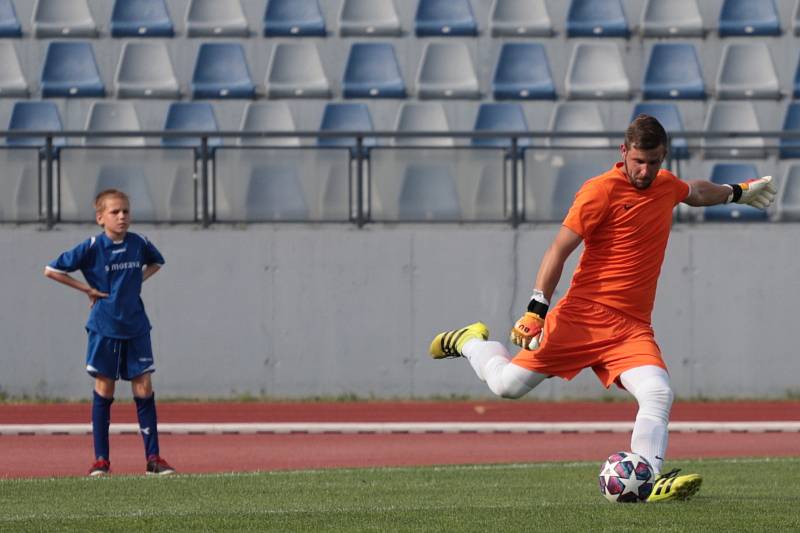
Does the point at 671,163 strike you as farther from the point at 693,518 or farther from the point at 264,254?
the point at 693,518

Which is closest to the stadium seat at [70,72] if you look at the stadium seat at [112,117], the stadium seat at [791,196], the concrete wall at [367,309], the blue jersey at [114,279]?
the stadium seat at [112,117]

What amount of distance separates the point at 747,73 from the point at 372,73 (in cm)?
487

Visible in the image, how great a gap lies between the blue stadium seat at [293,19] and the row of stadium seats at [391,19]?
1cm

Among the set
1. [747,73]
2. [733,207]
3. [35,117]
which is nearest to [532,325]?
[733,207]

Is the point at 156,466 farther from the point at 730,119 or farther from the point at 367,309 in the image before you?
the point at 730,119

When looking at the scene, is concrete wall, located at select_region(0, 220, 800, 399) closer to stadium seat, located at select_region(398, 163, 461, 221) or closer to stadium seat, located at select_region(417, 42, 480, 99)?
stadium seat, located at select_region(398, 163, 461, 221)

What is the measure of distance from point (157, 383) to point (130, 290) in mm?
6106

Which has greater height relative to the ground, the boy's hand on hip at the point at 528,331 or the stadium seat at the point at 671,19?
the stadium seat at the point at 671,19

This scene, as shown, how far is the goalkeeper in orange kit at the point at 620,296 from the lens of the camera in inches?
266

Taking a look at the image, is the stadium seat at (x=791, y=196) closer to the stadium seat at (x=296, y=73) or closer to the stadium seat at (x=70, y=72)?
the stadium seat at (x=296, y=73)

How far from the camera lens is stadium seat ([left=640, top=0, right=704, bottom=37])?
61.1 feet

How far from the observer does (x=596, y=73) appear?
59.8 feet

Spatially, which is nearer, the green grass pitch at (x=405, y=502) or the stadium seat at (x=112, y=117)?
the green grass pitch at (x=405, y=502)

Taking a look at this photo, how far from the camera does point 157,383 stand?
15.3m
